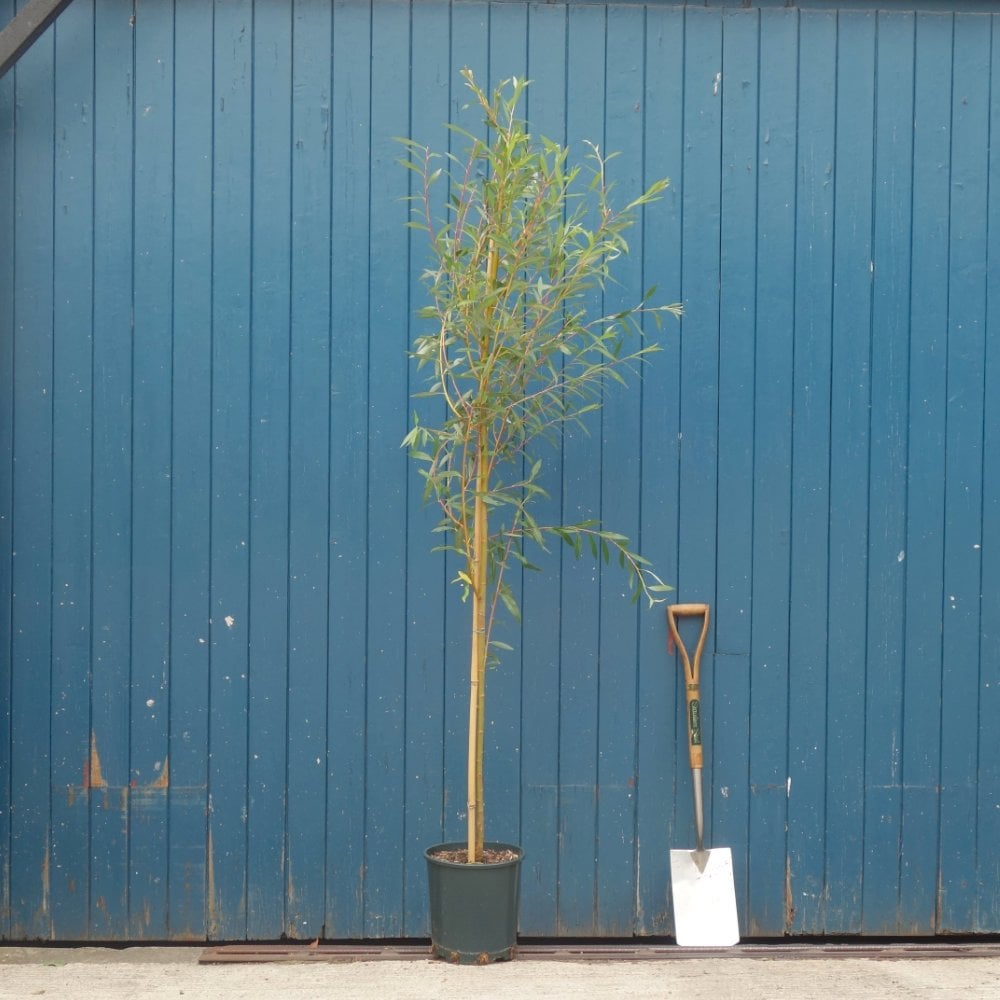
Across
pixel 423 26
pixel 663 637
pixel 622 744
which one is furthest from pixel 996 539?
pixel 423 26

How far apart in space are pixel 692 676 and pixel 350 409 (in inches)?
55.1

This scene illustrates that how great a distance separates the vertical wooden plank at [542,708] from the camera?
4.03 metres

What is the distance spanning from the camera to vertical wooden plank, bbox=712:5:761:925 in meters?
4.06

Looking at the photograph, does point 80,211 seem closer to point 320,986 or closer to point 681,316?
point 681,316

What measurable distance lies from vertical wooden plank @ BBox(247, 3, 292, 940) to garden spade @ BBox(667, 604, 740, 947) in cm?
115

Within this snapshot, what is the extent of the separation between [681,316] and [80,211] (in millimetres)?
1979

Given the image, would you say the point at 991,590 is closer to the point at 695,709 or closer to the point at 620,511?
the point at 695,709

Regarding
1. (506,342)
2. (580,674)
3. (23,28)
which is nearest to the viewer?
(23,28)

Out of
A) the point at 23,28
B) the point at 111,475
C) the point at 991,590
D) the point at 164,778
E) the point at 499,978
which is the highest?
the point at 23,28

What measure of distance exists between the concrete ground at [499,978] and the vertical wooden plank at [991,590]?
0.27 metres

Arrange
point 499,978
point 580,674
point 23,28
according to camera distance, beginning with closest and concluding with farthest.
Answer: point 499,978 < point 23,28 < point 580,674

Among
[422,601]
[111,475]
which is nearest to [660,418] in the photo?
[422,601]

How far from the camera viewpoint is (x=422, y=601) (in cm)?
403

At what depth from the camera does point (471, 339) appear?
3.92 meters
